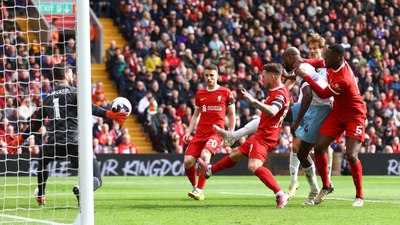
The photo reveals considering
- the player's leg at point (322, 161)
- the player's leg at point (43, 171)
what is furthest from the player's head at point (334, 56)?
the player's leg at point (43, 171)

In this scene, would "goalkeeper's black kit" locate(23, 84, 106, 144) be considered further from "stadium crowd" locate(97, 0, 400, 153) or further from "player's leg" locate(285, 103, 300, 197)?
"stadium crowd" locate(97, 0, 400, 153)

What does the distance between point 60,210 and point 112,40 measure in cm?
1993

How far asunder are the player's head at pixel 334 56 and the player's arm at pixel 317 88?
318 millimetres

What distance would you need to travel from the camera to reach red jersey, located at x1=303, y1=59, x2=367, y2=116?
12.7 meters

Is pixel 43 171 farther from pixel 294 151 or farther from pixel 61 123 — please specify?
pixel 294 151

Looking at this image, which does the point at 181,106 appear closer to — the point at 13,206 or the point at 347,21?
the point at 347,21

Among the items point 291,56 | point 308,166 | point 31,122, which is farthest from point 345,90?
point 31,122

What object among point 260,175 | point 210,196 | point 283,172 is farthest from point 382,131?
point 260,175

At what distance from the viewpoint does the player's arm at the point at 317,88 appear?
1254cm

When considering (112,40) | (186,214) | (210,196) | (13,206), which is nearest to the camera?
(186,214)

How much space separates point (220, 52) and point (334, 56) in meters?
18.3

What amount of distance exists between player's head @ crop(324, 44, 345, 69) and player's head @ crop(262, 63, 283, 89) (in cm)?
65

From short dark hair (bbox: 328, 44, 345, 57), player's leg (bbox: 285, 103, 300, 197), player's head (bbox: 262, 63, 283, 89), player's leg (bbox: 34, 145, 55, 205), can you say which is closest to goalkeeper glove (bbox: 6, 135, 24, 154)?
player's leg (bbox: 34, 145, 55, 205)

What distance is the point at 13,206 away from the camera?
45.2 ft
